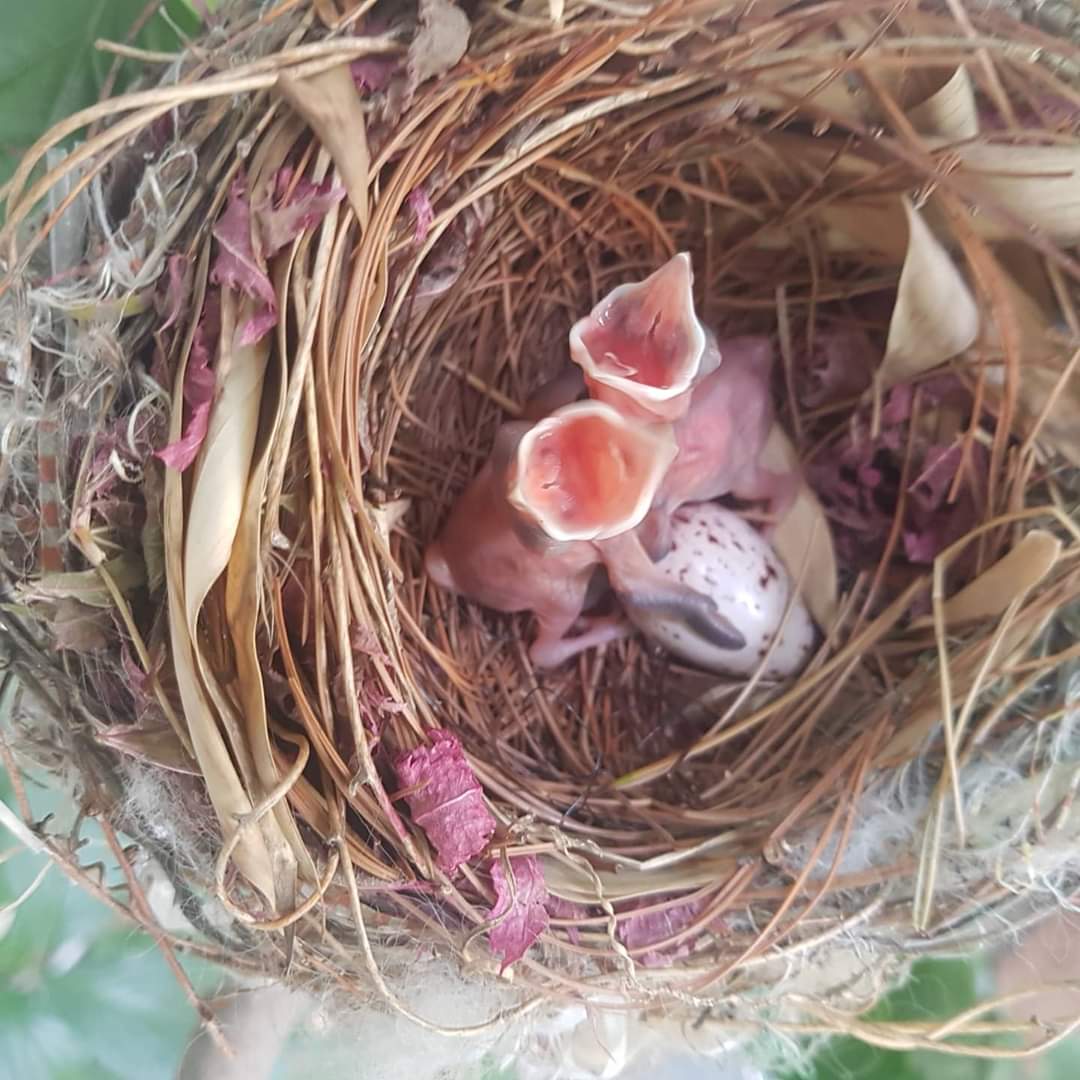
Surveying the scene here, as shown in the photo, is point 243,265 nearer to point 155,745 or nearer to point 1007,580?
point 155,745

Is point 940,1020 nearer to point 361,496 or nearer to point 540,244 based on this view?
point 361,496

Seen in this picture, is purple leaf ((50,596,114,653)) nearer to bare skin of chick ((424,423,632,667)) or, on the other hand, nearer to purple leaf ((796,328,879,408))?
bare skin of chick ((424,423,632,667))

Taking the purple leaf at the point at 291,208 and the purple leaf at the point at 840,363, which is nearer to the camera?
the purple leaf at the point at 291,208

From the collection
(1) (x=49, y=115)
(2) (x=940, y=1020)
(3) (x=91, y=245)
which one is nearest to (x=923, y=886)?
(2) (x=940, y=1020)

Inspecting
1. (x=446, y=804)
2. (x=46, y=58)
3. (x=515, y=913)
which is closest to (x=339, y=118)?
(x=46, y=58)

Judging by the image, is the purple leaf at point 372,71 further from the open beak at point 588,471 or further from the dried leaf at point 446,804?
the dried leaf at point 446,804

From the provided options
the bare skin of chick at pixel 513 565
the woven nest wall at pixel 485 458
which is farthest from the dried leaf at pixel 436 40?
the bare skin of chick at pixel 513 565

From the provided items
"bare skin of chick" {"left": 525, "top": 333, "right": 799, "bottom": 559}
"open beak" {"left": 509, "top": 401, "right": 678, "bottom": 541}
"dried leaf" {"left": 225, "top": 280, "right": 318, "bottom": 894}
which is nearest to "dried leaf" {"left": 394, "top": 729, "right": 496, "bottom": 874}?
"dried leaf" {"left": 225, "top": 280, "right": 318, "bottom": 894}
